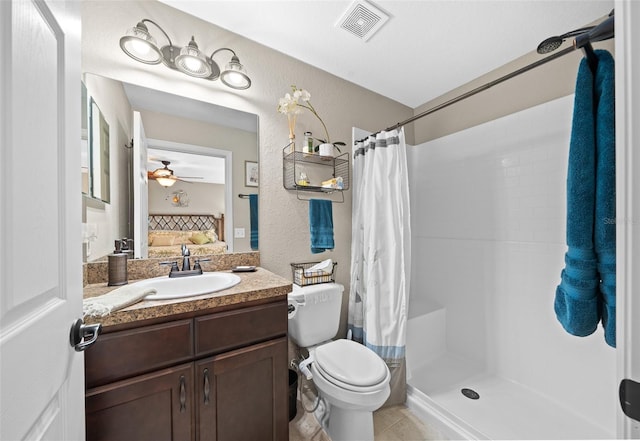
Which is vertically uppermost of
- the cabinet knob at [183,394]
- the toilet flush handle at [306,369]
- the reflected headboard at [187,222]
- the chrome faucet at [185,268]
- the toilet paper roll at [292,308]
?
the reflected headboard at [187,222]

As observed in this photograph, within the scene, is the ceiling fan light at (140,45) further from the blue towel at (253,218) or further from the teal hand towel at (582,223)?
the teal hand towel at (582,223)

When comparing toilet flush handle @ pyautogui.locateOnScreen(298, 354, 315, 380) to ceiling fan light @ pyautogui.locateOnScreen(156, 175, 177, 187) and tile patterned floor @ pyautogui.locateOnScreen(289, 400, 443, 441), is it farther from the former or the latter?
ceiling fan light @ pyautogui.locateOnScreen(156, 175, 177, 187)

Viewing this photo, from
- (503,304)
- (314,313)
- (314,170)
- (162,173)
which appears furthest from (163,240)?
(503,304)

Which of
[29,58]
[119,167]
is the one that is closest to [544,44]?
[29,58]

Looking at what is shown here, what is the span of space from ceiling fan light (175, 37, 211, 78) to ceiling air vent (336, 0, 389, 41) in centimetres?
83

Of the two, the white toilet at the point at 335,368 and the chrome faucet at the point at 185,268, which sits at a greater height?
the chrome faucet at the point at 185,268

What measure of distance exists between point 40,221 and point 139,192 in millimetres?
960

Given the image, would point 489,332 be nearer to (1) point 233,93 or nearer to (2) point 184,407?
(2) point 184,407

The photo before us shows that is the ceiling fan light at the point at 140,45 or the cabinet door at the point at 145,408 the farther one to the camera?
the ceiling fan light at the point at 140,45

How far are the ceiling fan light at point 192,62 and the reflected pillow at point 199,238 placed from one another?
3.04ft

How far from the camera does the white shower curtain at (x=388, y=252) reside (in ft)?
5.16

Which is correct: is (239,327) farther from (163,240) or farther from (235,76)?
(235,76)

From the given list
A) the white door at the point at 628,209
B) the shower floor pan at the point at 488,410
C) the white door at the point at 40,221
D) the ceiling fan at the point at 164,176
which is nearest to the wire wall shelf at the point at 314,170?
the ceiling fan at the point at 164,176

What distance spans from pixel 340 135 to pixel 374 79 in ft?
1.85
